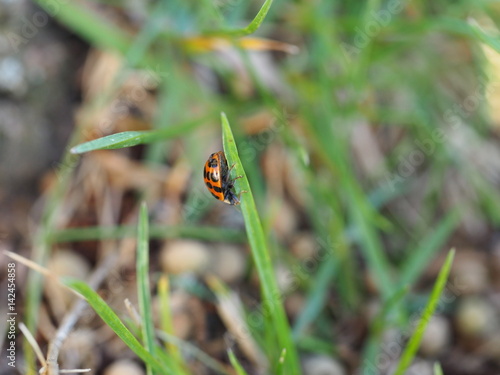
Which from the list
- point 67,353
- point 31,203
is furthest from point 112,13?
point 67,353

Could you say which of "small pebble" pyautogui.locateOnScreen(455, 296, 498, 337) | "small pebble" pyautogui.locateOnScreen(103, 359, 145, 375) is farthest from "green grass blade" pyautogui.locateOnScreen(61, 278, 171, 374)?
"small pebble" pyautogui.locateOnScreen(455, 296, 498, 337)

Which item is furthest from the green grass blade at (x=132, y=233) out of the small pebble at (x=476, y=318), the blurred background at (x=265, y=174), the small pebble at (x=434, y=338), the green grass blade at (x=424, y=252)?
the small pebble at (x=476, y=318)

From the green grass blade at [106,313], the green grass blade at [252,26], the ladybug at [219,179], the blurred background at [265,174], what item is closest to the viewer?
the green grass blade at [106,313]

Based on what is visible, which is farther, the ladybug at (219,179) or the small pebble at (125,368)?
the small pebble at (125,368)

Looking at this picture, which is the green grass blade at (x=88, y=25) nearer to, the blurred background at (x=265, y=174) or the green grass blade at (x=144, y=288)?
the blurred background at (x=265, y=174)

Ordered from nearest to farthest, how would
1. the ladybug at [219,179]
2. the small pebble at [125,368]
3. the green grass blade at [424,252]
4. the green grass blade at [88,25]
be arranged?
the ladybug at [219,179], the small pebble at [125,368], the green grass blade at [424,252], the green grass blade at [88,25]

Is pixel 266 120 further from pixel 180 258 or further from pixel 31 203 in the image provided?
pixel 31 203
